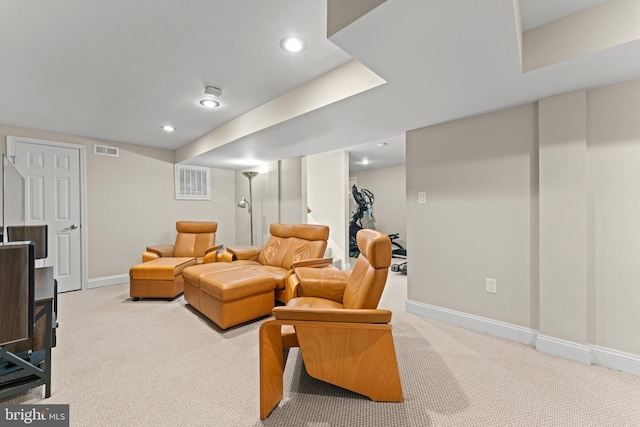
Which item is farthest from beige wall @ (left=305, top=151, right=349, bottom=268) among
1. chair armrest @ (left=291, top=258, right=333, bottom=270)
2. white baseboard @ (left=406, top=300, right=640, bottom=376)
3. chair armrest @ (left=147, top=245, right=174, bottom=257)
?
white baseboard @ (left=406, top=300, right=640, bottom=376)

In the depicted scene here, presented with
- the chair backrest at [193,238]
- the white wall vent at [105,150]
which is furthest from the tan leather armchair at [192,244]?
the white wall vent at [105,150]

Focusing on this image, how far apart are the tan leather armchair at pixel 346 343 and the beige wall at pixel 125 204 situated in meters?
4.03

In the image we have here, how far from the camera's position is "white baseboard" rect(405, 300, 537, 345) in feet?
7.65

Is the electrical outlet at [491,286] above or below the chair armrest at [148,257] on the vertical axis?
below

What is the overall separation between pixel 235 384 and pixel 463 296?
7.08 feet

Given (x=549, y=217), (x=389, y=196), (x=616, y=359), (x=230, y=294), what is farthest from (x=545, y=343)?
(x=389, y=196)

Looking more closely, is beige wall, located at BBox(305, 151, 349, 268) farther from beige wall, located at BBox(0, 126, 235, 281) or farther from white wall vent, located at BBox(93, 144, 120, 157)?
white wall vent, located at BBox(93, 144, 120, 157)

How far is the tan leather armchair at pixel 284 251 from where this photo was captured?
134 inches

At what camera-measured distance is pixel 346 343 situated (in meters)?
1.55

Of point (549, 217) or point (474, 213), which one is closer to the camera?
point (549, 217)

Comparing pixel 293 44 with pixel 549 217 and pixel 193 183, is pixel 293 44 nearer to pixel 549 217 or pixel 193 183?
pixel 549 217

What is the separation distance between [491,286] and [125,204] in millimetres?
5156

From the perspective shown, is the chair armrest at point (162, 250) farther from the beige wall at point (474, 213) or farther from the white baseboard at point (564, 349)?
the white baseboard at point (564, 349)

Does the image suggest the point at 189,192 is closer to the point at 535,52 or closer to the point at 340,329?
the point at 340,329
